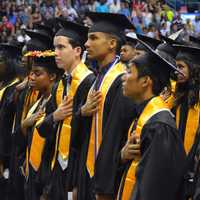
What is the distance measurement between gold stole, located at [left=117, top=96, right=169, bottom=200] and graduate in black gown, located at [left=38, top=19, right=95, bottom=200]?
113cm

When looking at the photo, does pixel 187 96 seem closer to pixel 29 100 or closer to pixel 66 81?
pixel 66 81

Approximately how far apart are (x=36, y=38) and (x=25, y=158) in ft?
4.22

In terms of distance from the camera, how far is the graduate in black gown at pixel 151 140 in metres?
4.32

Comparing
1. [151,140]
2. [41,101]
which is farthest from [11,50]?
[151,140]

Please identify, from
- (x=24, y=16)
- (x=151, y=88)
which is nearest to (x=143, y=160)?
(x=151, y=88)

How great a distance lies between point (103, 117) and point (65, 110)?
69 centimetres

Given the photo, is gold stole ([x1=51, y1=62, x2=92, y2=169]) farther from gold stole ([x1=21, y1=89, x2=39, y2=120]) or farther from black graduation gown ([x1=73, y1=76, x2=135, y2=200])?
gold stole ([x1=21, y1=89, x2=39, y2=120])

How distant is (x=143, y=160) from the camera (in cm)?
438

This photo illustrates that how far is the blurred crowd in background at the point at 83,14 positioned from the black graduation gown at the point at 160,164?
49.7ft

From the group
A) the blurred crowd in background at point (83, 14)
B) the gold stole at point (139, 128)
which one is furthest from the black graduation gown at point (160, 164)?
the blurred crowd in background at point (83, 14)

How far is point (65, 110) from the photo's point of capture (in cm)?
604

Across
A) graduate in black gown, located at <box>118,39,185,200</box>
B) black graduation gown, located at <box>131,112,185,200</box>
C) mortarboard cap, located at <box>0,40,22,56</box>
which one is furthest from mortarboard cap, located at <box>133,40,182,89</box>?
mortarboard cap, located at <box>0,40,22,56</box>

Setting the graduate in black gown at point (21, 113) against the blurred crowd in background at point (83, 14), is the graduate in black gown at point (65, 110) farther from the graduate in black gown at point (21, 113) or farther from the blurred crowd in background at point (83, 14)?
the blurred crowd in background at point (83, 14)

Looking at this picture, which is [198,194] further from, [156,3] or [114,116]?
[156,3]
